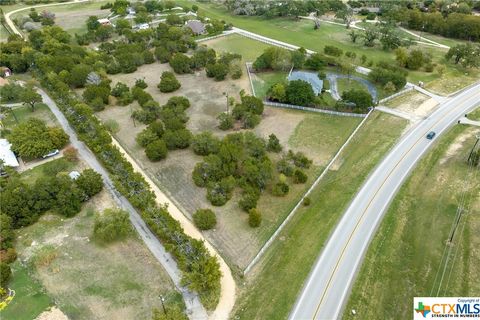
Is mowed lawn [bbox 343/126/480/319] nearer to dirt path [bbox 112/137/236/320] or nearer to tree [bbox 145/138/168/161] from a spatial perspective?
dirt path [bbox 112/137/236/320]

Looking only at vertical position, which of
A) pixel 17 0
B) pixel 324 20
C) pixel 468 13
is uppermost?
pixel 468 13

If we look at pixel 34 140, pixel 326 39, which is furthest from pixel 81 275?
pixel 326 39

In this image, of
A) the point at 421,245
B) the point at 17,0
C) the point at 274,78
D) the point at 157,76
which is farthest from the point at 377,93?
the point at 17,0

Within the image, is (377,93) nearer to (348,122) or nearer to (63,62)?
(348,122)

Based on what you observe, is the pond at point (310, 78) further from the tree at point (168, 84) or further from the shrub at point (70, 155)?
the shrub at point (70, 155)

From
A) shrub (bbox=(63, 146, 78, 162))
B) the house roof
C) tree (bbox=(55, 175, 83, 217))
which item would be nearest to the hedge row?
shrub (bbox=(63, 146, 78, 162))

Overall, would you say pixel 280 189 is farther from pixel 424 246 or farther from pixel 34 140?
pixel 34 140
